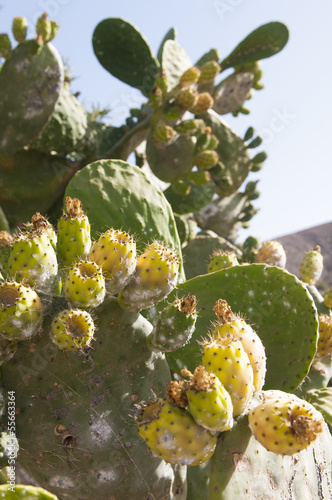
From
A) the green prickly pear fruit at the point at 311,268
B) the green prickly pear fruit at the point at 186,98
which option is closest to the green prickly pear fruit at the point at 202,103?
the green prickly pear fruit at the point at 186,98

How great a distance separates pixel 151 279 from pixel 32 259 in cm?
31

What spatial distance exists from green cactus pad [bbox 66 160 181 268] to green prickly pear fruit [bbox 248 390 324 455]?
2.37 ft

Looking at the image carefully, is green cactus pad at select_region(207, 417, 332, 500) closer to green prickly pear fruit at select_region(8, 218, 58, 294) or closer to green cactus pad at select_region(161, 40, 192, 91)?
green prickly pear fruit at select_region(8, 218, 58, 294)

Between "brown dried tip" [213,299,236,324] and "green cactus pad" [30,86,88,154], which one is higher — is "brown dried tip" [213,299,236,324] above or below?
below

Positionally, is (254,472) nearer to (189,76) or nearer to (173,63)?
(189,76)

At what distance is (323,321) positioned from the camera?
204 centimetres

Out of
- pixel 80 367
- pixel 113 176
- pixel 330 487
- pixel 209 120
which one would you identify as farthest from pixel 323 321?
pixel 209 120

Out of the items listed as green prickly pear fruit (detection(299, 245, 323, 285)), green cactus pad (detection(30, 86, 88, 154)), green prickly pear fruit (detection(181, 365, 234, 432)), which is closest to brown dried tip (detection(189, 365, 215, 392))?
green prickly pear fruit (detection(181, 365, 234, 432))

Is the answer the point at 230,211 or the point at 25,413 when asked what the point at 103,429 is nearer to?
the point at 25,413

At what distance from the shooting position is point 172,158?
10.0ft

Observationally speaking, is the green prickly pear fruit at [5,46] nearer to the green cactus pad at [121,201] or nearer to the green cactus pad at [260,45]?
the green cactus pad at [121,201]

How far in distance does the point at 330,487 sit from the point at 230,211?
2.63 m

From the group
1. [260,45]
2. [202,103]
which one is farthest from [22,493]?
[260,45]

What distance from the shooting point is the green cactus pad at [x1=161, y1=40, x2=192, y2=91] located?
305cm
